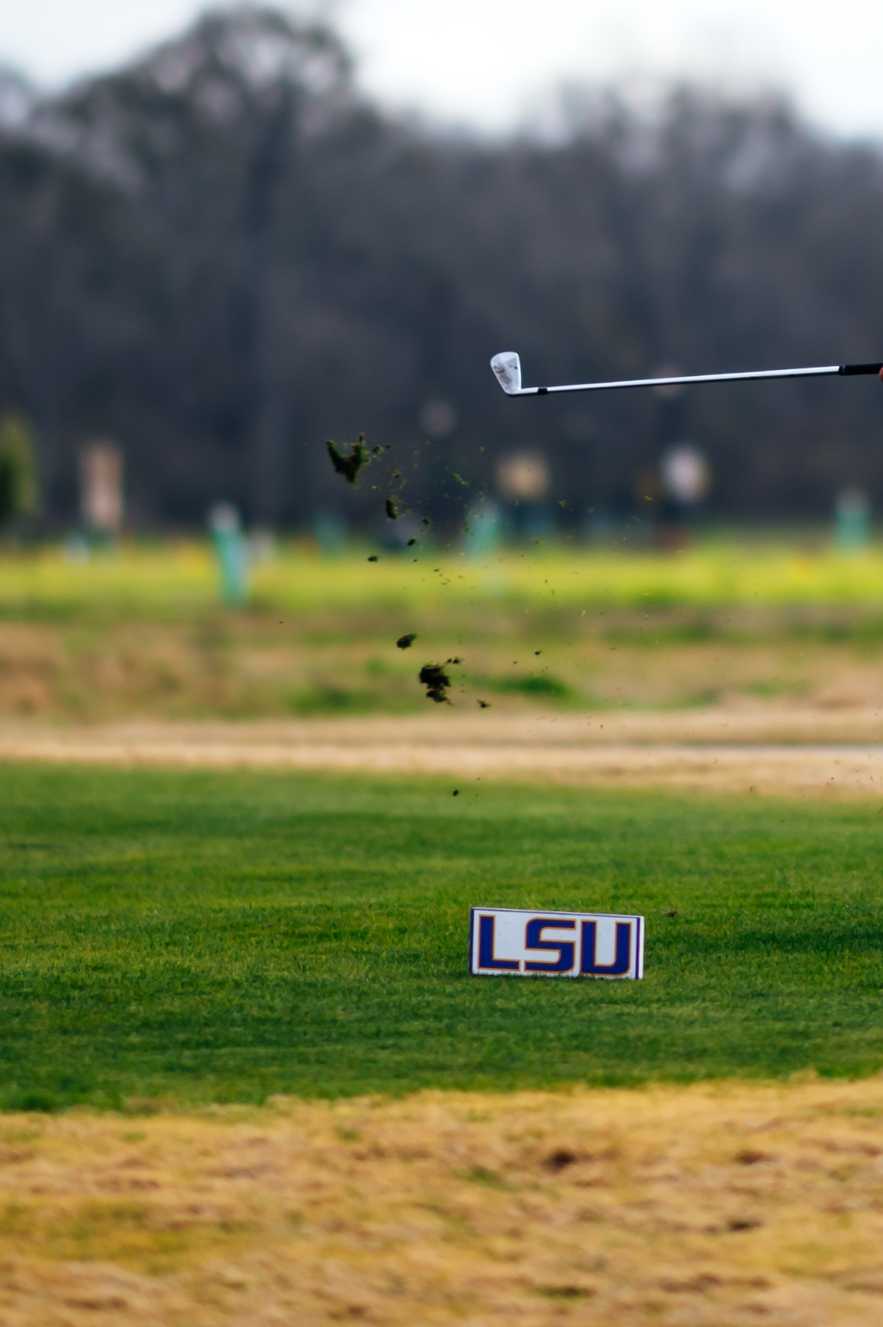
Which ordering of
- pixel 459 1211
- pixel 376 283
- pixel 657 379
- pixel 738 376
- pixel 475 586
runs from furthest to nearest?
pixel 376 283 → pixel 475 586 → pixel 657 379 → pixel 738 376 → pixel 459 1211

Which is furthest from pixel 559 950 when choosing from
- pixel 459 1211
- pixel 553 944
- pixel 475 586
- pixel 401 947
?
pixel 475 586

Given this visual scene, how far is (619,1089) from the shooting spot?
8.83 m

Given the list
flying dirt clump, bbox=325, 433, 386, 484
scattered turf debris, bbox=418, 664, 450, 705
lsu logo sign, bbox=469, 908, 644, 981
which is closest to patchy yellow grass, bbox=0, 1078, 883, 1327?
lsu logo sign, bbox=469, 908, 644, 981

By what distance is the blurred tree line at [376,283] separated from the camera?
7794 centimetres

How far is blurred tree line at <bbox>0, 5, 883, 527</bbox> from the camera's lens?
77.9 metres

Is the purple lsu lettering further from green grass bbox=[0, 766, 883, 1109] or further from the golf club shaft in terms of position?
the golf club shaft

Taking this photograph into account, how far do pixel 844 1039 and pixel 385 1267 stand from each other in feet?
11.2

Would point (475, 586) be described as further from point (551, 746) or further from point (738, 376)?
point (738, 376)

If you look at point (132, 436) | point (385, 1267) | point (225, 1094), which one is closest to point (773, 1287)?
point (385, 1267)

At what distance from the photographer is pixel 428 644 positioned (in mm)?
36594

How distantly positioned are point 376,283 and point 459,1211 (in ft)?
265

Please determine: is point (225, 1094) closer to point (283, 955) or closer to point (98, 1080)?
point (98, 1080)

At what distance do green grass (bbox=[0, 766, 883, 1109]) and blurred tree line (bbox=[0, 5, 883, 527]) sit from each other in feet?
187

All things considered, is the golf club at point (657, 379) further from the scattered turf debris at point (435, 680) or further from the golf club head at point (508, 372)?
the scattered turf debris at point (435, 680)
